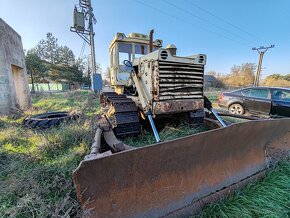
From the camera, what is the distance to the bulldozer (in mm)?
1395

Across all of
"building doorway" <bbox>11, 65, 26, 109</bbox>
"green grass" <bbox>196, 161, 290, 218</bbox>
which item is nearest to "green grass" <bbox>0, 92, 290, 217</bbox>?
"green grass" <bbox>196, 161, 290, 218</bbox>

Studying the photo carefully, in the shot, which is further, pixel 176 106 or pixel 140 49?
pixel 140 49

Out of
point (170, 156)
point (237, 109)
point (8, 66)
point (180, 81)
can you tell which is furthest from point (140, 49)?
point (8, 66)

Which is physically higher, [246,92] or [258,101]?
[246,92]

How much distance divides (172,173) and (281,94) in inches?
255

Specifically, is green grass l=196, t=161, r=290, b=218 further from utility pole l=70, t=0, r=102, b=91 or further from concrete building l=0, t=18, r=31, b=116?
utility pole l=70, t=0, r=102, b=91

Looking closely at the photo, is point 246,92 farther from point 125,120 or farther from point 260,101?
point 125,120

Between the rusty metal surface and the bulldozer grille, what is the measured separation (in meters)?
0.07

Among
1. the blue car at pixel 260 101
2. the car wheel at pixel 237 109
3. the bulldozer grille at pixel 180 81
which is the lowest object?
the car wheel at pixel 237 109

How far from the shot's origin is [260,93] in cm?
640

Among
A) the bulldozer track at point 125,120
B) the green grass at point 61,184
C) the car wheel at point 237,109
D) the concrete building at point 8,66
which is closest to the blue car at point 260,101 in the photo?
the car wheel at point 237,109

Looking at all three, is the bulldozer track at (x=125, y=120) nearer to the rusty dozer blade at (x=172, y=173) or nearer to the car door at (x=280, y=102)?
the rusty dozer blade at (x=172, y=173)

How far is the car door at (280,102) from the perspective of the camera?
5711 mm

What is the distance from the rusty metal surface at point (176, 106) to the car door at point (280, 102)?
15.7 ft
